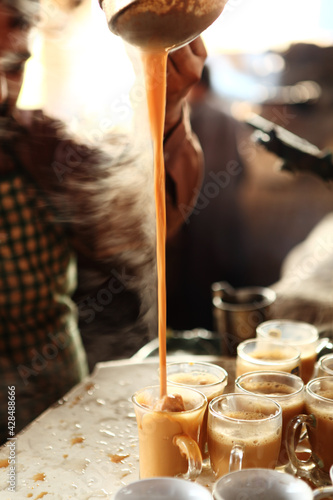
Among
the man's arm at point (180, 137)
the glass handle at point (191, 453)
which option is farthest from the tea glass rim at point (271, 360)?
the man's arm at point (180, 137)

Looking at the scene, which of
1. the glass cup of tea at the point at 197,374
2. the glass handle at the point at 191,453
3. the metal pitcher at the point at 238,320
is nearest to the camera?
the glass handle at the point at 191,453

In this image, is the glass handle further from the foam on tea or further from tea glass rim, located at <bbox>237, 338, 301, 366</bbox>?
the foam on tea

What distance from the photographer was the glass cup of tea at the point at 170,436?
1.04 m

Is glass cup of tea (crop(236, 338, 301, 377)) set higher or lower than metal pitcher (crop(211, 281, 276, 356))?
higher

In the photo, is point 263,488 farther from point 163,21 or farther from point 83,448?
point 163,21

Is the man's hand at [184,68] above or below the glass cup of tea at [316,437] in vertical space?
above

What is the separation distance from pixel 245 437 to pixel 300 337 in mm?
644

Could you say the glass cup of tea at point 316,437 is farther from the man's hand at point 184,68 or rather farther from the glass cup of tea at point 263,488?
the man's hand at point 184,68

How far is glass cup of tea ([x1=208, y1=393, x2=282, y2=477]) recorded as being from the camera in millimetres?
1036

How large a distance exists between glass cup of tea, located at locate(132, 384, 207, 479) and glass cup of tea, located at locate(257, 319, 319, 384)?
0.52 m

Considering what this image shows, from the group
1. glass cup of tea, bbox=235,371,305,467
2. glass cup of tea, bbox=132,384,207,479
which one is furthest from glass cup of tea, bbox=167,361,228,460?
glass cup of tea, bbox=132,384,207,479

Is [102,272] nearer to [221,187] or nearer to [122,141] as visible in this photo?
[122,141]

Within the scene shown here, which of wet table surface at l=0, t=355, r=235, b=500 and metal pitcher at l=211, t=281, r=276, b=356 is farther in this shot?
metal pitcher at l=211, t=281, r=276, b=356

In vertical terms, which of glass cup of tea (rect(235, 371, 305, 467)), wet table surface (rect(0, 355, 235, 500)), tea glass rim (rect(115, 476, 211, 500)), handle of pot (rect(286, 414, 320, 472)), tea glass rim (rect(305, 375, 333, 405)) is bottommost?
wet table surface (rect(0, 355, 235, 500))
